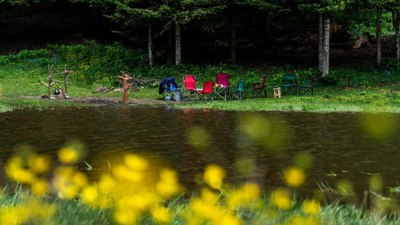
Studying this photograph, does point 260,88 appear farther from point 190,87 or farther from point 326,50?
point 326,50

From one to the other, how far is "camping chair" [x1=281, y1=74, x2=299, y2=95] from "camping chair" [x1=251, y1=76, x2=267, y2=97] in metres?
0.84

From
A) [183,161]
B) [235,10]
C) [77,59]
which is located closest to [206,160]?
[183,161]

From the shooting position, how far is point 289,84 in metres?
23.2

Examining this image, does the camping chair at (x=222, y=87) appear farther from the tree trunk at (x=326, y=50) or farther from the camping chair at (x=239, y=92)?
the tree trunk at (x=326, y=50)

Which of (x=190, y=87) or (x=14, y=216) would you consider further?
(x=190, y=87)

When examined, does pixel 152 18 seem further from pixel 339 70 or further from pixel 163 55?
pixel 339 70

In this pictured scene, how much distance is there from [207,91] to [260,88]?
7.31 feet

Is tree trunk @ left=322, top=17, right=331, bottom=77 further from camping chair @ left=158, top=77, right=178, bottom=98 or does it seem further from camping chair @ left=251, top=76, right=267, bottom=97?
camping chair @ left=158, top=77, right=178, bottom=98

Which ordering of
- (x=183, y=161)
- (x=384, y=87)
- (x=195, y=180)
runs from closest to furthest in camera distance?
(x=195, y=180), (x=183, y=161), (x=384, y=87)

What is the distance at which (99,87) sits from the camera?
1027 inches

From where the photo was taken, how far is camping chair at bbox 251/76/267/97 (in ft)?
74.9

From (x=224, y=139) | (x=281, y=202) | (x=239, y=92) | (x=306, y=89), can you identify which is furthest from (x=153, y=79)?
(x=281, y=202)

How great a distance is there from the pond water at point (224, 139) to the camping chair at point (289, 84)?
20.2 ft

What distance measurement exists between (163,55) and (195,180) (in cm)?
2462
